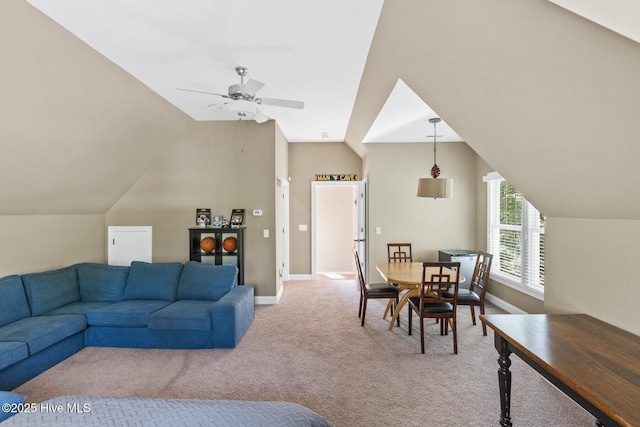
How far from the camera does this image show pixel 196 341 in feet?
10.6

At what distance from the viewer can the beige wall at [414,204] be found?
5324 millimetres

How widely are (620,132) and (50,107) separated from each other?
405 cm

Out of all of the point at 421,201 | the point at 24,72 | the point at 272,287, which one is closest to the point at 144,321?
the point at 272,287

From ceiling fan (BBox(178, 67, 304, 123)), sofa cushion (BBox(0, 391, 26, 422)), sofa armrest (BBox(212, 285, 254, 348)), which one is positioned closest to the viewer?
sofa cushion (BBox(0, 391, 26, 422))

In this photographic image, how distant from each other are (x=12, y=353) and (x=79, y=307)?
41.2 inches

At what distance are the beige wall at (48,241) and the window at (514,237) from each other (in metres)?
6.21

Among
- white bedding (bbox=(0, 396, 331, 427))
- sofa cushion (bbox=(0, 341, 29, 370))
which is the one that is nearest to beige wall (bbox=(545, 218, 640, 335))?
white bedding (bbox=(0, 396, 331, 427))

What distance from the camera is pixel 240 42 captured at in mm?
2449

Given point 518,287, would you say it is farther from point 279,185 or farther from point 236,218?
point 236,218

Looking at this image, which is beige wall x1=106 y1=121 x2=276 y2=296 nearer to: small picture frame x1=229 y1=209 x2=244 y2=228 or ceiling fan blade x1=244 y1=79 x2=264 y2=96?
small picture frame x1=229 y1=209 x2=244 y2=228

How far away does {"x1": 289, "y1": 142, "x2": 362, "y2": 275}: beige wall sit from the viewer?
20.5ft

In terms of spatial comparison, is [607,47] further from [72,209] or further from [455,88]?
[72,209]

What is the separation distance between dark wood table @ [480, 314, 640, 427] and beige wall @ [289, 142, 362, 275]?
446cm

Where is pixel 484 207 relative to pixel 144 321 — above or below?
above
